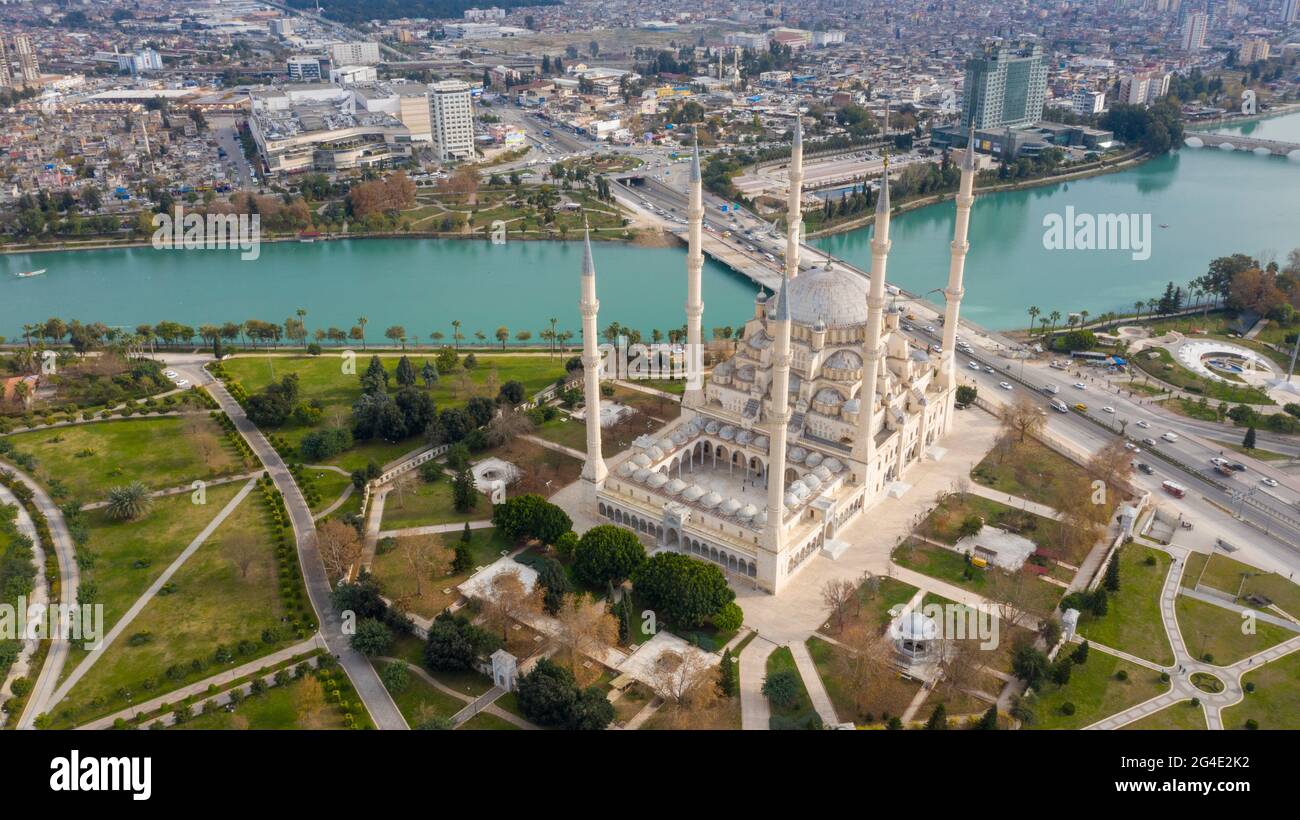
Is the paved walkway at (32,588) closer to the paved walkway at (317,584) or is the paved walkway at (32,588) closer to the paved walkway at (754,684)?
the paved walkway at (317,584)

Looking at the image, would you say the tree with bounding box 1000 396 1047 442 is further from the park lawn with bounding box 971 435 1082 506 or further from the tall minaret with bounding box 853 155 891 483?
the tall minaret with bounding box 853 155 891 483

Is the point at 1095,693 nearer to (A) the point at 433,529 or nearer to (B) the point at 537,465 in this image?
(B) the point at 537,465

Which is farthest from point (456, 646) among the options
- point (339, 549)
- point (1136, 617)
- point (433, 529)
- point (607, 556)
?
point (1136, 617)

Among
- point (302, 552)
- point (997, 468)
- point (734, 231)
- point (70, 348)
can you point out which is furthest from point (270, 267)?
point (997, 468)

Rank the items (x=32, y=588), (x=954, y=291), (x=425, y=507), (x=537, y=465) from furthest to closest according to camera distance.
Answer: (x=954, y=291) → (x=537, y=465) → (x=425, y=507) → (x=32, y=588)

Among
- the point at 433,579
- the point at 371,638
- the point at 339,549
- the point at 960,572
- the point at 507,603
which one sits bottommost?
the point at 433,579

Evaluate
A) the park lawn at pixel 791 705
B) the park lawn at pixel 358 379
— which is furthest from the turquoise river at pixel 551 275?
the park lawn at pixel 791 705
